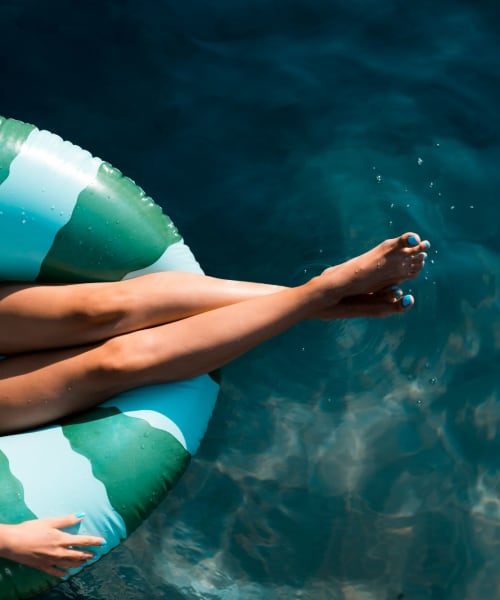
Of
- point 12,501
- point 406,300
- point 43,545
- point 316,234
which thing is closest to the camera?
point 43,545

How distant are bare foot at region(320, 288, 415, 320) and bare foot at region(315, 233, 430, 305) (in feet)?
0.30

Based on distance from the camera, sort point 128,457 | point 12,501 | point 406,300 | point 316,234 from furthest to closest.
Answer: point 316,234
point 406,300
point 128,457
point 12,501

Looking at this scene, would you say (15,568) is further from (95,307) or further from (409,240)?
(409,240)

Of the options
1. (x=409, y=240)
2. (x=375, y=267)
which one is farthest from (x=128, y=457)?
(x=409, y=240)

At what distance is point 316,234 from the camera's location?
3801 millimetres

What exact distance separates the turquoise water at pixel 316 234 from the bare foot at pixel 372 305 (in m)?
0.64

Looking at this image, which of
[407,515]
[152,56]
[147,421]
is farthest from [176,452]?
[152,56]

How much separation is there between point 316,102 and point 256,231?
62 cm

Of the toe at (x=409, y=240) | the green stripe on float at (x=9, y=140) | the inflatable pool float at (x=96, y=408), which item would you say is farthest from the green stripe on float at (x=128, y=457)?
the toe at (x=409, y=240)

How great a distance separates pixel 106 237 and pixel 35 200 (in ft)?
0.75

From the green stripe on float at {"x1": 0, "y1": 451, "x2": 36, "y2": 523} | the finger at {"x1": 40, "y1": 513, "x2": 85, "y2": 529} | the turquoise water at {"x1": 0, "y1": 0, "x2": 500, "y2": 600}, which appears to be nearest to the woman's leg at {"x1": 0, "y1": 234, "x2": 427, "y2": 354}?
the green stripe on float at {"x1": 0, "y1": 451, "x2": 36, "y2": 523}

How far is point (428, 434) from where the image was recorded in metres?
3.61

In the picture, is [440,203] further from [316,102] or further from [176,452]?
[176,452]

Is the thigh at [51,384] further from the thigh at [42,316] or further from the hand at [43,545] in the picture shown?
the hand at [43,545]
